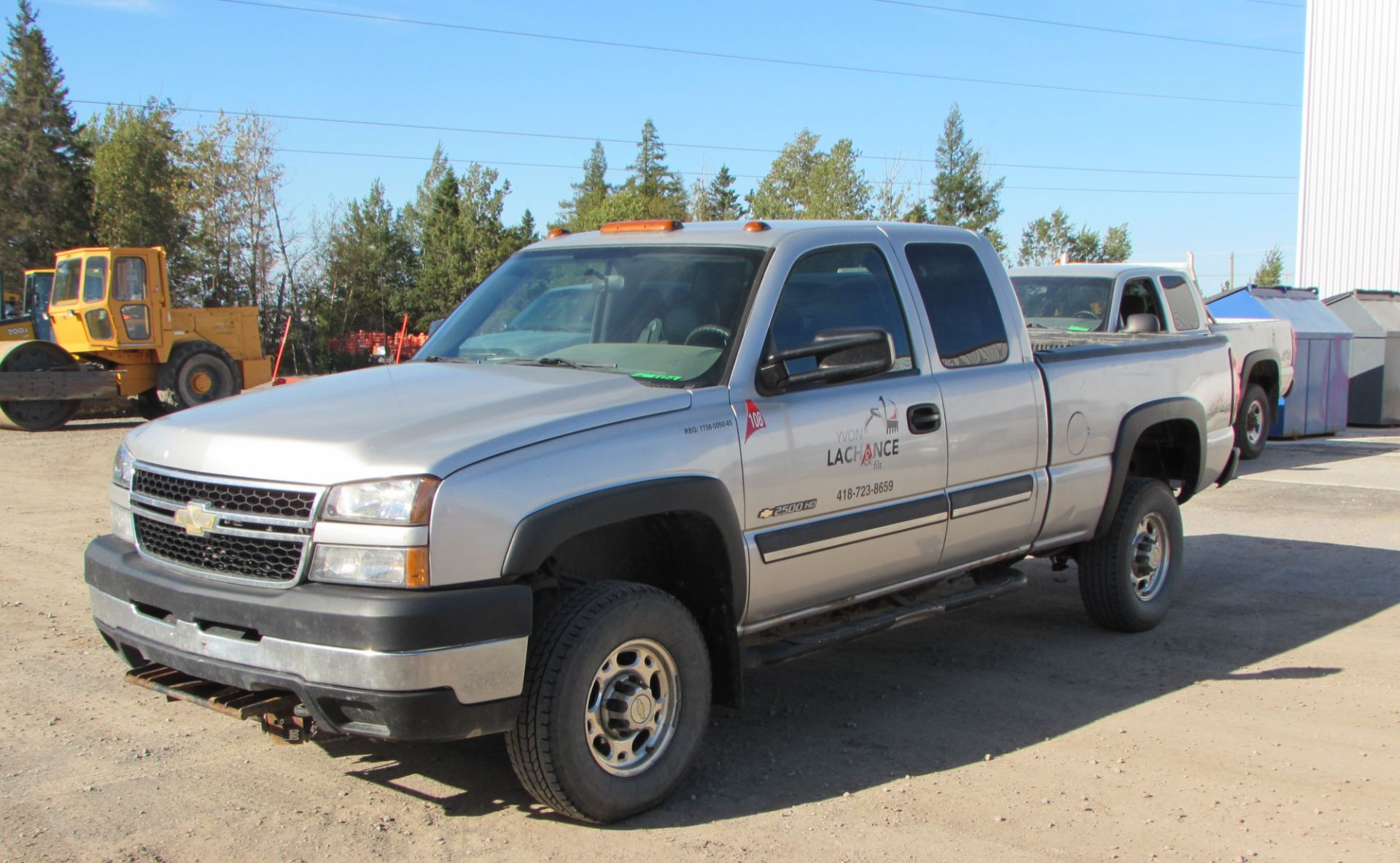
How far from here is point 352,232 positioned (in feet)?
184

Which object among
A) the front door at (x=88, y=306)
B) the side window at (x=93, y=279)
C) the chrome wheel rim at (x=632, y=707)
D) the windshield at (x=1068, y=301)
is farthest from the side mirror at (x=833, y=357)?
the side window at (x=93, y=279)

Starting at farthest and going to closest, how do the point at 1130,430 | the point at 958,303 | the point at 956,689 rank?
the point at 1130,430, the point at 956,689, the point at 958,303

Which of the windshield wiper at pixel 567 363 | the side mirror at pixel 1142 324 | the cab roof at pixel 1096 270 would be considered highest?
the cab roof at pixel 1096 270

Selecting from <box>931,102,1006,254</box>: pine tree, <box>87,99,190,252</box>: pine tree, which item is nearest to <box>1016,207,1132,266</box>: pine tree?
<box>931,102,1006,254</box>: pine tree

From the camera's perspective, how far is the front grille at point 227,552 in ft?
12.1

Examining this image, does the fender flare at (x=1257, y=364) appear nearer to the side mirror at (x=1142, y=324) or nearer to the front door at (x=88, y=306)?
the side mirror at (x=1142, y=324)

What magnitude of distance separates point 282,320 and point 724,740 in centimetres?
4762

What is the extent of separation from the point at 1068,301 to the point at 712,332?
8.21 meters

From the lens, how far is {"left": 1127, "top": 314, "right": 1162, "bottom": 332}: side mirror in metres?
8.68

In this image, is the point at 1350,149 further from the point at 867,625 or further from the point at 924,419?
the point at 867,625

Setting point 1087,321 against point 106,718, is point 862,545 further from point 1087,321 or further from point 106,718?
point 1087,321

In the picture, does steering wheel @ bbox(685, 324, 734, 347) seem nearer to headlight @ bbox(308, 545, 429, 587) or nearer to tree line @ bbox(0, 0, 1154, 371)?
headlight @ bbox(308, 545, 429, 587)

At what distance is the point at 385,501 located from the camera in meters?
3.54

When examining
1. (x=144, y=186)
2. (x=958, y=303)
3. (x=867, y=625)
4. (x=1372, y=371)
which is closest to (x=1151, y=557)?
(x=958, y=303)
